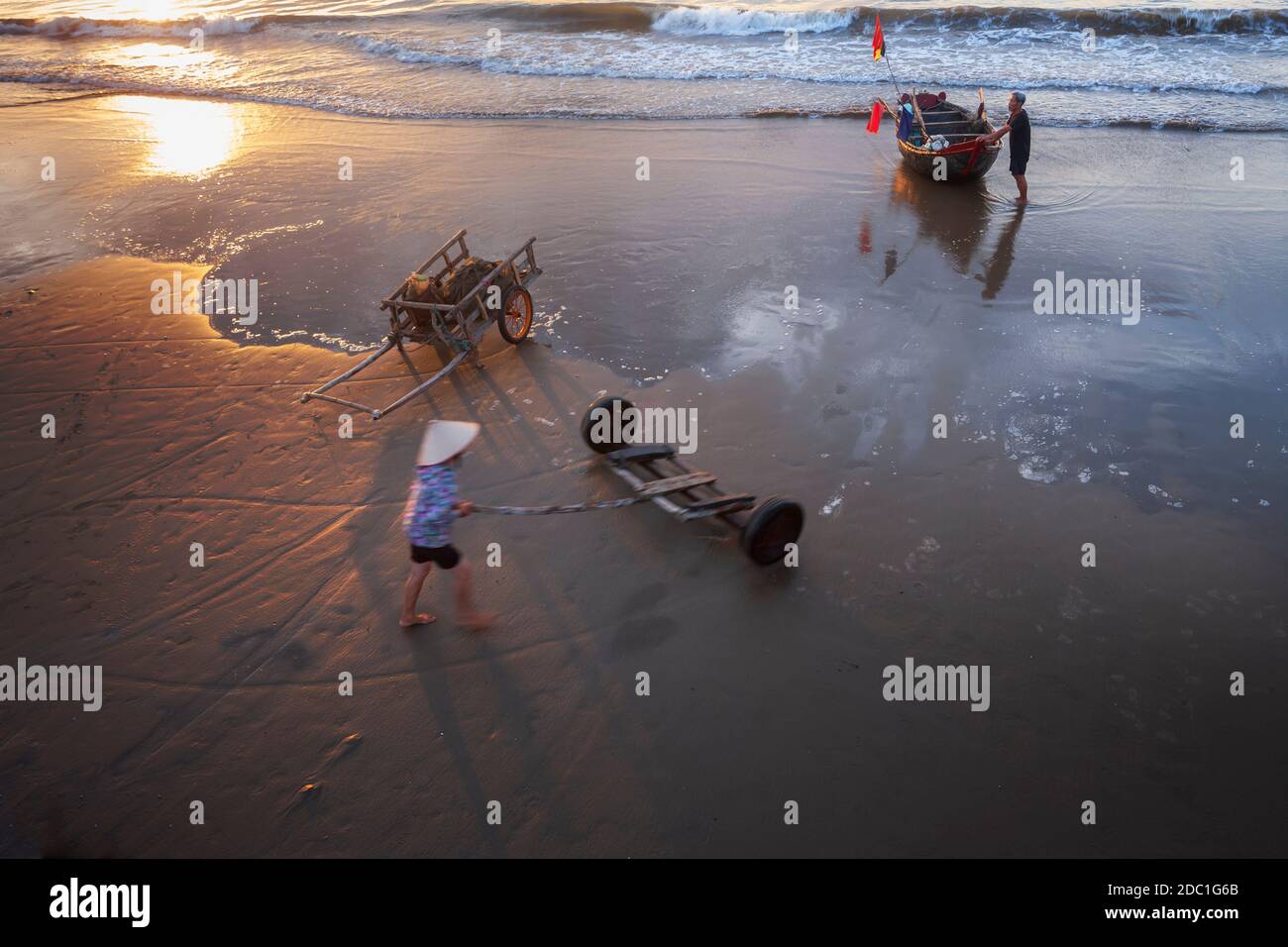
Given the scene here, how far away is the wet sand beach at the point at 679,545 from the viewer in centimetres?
459

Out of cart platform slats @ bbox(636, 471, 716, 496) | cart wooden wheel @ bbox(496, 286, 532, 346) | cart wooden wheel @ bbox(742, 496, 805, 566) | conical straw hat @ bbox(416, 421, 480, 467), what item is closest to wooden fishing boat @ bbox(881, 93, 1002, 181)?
cart wooden wheel @ bbox(496, 286, 532, 346)

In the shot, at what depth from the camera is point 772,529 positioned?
19.0 feet

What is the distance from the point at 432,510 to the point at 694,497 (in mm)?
2061

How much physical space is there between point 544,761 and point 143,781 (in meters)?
2.42

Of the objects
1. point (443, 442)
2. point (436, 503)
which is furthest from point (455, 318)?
point (436, 503)

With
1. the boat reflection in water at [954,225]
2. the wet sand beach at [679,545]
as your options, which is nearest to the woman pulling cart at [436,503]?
the wet sand beach at [679,545]

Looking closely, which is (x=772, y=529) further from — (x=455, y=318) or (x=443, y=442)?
(x=455, y=318)

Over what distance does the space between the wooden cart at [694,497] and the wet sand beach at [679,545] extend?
0.92 ft

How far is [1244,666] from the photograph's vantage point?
17.0ft

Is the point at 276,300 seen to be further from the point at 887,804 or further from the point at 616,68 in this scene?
the point at 616,68

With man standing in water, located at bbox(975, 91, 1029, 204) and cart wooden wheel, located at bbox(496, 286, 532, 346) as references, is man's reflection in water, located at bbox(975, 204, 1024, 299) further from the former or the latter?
cart wooden wheel, located at bbox(496, 286, 532, 346)

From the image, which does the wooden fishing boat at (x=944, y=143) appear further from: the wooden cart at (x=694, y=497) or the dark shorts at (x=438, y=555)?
the dark shorts at (x=438, y=555)
